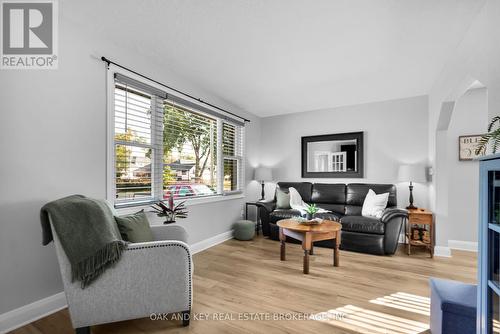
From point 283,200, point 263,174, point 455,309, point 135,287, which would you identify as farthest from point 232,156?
point 455,309

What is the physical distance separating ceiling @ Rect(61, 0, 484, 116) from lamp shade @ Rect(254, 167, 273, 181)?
5.89 feet

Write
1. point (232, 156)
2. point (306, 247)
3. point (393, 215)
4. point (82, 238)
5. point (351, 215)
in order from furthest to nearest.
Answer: point (232, 156) < point (351, 215) < point (393, 215) < point (306, 247) < point (82, 238)

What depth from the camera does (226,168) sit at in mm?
4184

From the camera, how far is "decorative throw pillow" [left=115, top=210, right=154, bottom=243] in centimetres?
182

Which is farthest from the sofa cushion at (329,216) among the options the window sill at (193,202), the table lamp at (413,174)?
the window sill at (193,202)

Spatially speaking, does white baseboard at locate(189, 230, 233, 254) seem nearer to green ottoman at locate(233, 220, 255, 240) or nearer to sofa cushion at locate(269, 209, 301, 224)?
green ottoman at locate(233, 220, 255, 240)

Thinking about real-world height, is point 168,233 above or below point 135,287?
above

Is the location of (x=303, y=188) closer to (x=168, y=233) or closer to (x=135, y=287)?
(x=168, y=233)

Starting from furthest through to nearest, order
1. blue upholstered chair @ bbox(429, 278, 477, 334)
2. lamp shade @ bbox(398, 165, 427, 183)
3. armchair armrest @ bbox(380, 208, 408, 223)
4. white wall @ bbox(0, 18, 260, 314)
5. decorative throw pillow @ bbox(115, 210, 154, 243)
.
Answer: lamp shade @ bbox(398, 165, 427, 183)
armchair armrest @ bbox(380, 208, 408, 223)
decorative throw pillow @ bbox(115, 210, 154, 243)
white wall @ bbox(0, 18, 260, 314)
blue upholstered chair @ bbox(429, 278, 477, 334)

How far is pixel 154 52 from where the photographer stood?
254cm

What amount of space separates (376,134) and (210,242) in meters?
3.44

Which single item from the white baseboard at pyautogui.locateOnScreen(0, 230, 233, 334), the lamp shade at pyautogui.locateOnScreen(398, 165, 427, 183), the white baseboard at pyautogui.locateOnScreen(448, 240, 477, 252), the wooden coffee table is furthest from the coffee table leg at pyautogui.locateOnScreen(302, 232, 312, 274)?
the white baseboard at pyautogui.locateOnScreen(448, 240, 477, 252)

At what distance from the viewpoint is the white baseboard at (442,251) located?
3174mm

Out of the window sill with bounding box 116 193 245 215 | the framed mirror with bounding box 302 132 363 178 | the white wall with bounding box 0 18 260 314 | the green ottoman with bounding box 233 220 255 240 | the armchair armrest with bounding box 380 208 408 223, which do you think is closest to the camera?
the white wall with bounding box 0 18 260 314
